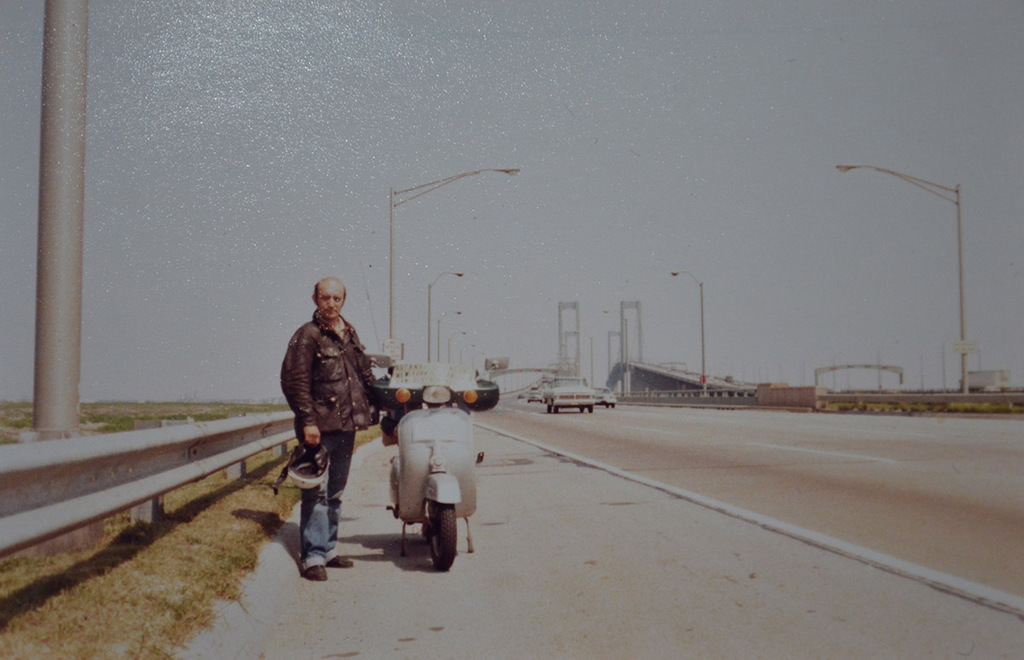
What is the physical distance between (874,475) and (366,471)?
7.20 m

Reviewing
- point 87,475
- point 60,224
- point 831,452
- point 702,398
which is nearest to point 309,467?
point 87,475

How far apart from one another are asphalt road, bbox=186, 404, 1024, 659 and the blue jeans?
0.19 meters

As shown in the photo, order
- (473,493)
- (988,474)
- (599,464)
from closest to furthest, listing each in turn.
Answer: (473,493) → (988,474) → (599,464)

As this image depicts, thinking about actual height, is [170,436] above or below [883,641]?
above

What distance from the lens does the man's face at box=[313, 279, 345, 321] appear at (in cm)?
647

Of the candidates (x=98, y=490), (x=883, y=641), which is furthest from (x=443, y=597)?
(x=883, y=641)

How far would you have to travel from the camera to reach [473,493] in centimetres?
670

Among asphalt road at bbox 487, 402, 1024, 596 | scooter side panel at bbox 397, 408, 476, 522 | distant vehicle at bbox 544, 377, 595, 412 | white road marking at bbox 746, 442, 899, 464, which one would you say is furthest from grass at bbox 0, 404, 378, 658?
distant vehicle at bbox 544, 377, 595, 412

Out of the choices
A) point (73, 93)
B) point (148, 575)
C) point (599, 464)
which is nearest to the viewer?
point (148, 575)

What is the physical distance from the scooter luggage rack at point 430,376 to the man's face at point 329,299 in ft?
2.46

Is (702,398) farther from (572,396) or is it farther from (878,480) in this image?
(878,480)

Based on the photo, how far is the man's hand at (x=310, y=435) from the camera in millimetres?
6230

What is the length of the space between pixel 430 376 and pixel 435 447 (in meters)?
0.62

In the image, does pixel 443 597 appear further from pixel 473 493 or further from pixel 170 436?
pixel 170 436
